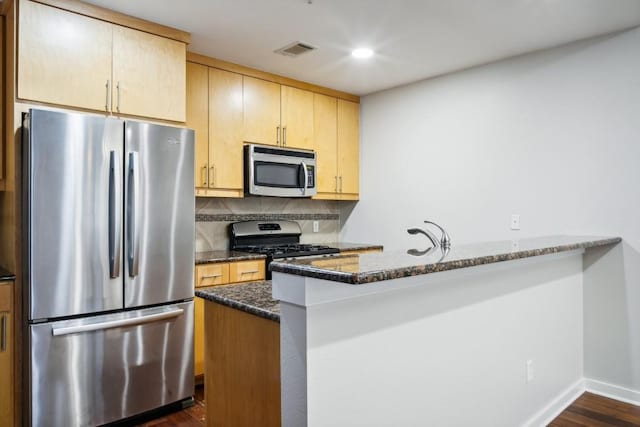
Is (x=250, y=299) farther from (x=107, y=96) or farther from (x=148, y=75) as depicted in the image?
(x=148, y=75)

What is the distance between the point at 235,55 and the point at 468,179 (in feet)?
6.84

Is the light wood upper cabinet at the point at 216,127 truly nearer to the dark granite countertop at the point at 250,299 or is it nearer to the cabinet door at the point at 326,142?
the cabinet door at the point at 326,142

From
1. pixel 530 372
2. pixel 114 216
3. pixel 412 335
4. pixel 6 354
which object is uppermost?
pixel 114 216

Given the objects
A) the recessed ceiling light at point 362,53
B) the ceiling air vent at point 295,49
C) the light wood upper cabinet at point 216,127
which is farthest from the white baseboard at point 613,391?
the ceiling air vent at point 295,49

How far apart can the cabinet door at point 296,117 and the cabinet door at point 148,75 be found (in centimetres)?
118

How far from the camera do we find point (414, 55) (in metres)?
3.28

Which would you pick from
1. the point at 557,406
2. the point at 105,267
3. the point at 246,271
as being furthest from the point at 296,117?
the point at 557,406

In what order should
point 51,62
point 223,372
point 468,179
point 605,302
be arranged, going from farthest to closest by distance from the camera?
point 468,179, point 605,302, point 51,62, point 223,372

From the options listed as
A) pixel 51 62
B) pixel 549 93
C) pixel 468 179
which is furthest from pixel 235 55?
pixel 549 93

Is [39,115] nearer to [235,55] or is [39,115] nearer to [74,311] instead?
[74,311]

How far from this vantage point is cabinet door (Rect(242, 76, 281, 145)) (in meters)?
3.63

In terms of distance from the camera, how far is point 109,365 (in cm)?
241

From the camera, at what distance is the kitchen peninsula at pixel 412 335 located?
4.19 feet

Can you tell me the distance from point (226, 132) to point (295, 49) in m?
0.84
